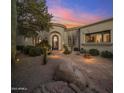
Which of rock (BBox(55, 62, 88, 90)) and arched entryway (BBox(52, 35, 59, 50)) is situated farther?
arched entryway (BBox(52, 35, 59, 50))

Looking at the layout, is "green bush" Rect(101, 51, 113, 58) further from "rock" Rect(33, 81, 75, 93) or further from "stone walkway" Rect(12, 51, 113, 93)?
"rock" Rect(33, 81, 75, 93)

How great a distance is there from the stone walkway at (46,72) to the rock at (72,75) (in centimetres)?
6

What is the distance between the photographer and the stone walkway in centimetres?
175

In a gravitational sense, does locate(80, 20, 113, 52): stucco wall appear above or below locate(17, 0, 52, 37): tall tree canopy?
below

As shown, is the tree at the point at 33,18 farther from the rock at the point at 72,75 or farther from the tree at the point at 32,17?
the rock at the point at 72,75

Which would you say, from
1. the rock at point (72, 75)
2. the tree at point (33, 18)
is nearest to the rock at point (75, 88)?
the rock at point (72, 75)

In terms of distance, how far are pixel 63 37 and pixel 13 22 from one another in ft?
1.95

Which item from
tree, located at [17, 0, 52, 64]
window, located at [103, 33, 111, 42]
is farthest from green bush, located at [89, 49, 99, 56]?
tree, located at [17, 0, 52, 64]

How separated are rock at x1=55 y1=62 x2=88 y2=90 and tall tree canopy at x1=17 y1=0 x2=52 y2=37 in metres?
0.49
